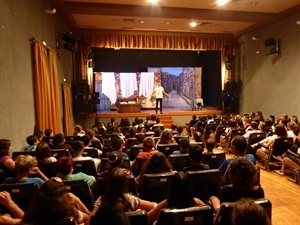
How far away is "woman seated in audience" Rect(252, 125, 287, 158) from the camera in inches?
219

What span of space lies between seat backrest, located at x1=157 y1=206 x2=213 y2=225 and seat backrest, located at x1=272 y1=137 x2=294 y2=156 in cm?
417

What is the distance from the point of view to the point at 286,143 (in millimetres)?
5602

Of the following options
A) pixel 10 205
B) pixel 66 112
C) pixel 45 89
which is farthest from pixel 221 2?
pixel 10 205

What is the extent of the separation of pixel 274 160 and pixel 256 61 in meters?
6.80

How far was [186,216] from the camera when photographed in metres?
1.85

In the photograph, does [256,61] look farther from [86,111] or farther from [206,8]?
[86,111]

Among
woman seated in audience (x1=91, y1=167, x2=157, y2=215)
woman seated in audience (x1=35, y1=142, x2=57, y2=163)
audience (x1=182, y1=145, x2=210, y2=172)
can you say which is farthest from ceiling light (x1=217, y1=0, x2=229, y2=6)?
woman seated in audience (x1=91, y1=167, x2=157, y2=215)

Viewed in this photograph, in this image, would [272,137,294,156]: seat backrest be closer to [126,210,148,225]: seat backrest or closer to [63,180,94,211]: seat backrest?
[63,180,94,211]: seat backrest

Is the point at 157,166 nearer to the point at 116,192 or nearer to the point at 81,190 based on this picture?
the point at 81,190

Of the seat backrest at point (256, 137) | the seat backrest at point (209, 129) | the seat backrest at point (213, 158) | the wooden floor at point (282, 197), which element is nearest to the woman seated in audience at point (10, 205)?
the seat backrest at point (213, 158)

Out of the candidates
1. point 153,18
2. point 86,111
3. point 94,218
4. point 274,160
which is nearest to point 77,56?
point 86,111

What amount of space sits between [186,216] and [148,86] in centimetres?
1299

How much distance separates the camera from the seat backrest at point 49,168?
343cm

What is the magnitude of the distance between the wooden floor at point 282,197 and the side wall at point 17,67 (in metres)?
4.30
